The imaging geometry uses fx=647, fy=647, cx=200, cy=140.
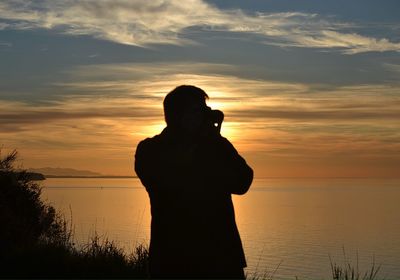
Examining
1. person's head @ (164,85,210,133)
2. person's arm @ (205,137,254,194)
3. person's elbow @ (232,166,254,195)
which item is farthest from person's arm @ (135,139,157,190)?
person's elbow @ (232,166,254,195)

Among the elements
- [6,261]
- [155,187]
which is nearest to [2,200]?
[6,261]

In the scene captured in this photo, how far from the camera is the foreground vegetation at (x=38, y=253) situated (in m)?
9.17

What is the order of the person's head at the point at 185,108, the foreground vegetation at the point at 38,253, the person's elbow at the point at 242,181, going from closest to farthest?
the person's elbow at the point at 242,181 < the person's head at the point at 185,108 < the foreground vegetation at the point at 38,253

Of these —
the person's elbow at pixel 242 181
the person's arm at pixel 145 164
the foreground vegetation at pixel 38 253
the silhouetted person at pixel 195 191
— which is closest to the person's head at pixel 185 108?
the silhouetted person at pixel 195 191

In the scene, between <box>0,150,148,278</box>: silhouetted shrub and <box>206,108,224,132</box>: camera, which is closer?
<box>206,108,224,132</box>: camera

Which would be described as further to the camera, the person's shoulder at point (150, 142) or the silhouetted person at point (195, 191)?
the person's shoulder at point (150, 142)

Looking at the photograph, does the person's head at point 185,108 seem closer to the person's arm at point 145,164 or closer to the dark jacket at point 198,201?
the dark jacket at point 198,201

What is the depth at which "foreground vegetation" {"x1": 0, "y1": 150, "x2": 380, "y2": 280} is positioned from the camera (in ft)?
30.1

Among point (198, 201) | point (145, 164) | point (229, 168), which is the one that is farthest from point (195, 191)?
point (145, 164)

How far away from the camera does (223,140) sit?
4207mm

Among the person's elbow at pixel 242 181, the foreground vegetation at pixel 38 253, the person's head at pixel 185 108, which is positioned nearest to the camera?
the person's elbow at pixel 242 181

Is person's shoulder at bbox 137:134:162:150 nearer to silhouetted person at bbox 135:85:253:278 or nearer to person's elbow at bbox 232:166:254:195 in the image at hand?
silhouetted person at bbox 135:85:253:278

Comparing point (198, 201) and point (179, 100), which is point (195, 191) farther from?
point (179, 100)

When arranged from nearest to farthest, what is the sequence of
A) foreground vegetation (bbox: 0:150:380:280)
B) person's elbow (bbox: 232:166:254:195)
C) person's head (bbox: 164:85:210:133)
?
person's elbow (bbox: 232:166:254:195), person's head (bbox: 164:85:210:133), foreground vegetation (bbox: 0:150:380:280)
